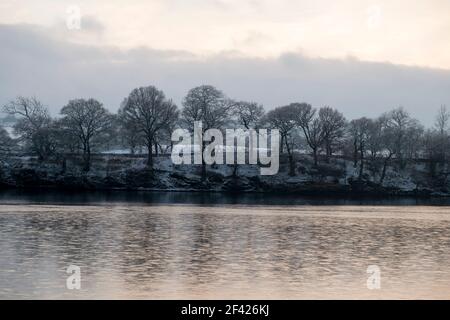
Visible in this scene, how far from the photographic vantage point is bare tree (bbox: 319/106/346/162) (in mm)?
150525

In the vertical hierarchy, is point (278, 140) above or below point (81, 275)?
above

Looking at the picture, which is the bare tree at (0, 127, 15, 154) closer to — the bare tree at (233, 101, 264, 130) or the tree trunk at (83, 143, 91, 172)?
the tree trunk at (83, 143, 91, 172)

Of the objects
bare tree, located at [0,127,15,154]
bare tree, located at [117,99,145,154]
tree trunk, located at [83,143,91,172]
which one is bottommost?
tree trunk, located at [83,143,91,172]

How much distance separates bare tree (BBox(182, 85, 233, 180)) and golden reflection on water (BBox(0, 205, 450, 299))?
268 feet

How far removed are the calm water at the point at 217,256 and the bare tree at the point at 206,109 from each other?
81502 millimetres

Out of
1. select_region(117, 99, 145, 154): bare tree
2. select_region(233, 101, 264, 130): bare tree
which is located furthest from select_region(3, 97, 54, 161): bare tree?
select_region(233, 101, 264, 130): bare tree

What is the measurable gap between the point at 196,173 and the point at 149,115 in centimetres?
1860

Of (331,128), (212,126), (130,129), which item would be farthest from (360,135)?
(130,129)

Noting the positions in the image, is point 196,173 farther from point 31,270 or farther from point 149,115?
point 31,270

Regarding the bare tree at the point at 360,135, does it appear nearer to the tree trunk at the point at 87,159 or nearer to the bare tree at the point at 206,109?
the bare tree at the point at 206,109

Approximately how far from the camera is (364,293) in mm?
27016

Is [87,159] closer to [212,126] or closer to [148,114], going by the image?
[148,114]

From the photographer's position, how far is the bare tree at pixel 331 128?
15052 cm
